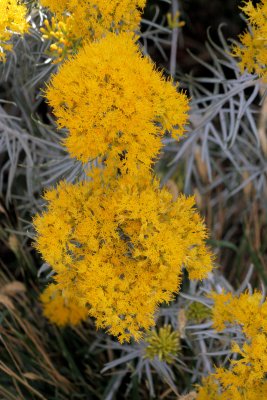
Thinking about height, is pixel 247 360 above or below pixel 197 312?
above

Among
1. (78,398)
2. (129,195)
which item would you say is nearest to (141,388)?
(78,398)

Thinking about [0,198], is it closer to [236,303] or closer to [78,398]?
[78,398]

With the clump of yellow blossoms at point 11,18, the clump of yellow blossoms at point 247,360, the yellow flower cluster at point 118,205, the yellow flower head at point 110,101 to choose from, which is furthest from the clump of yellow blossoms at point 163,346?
the clump of yellow blossoms at point 11,18

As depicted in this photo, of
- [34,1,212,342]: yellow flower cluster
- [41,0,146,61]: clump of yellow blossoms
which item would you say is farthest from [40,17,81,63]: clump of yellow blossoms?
[34,1,212,342]: yellow flower cluster

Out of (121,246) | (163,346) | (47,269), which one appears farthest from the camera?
(47,269)

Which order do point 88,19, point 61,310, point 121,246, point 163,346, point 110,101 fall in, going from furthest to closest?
point 61,310 < point 163,346 < point 88,19 < point 121,246 < point 110,101

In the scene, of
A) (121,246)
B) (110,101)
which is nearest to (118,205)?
(121,246)

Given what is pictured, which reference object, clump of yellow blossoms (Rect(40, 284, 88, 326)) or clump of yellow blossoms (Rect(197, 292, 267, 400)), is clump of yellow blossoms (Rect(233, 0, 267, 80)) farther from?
clump of yellow blossoms (Rect(40, 284, 88, 326))

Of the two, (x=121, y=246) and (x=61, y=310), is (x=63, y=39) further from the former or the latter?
A: (x=61, y=310)
